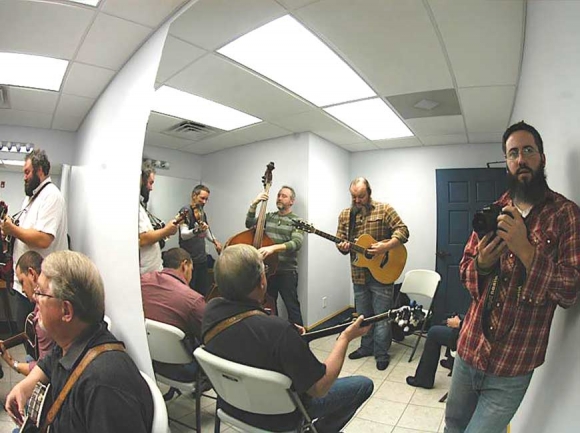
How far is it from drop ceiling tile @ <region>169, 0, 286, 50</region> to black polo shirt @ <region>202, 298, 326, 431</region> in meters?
0.86

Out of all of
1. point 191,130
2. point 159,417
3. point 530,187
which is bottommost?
point 159,417

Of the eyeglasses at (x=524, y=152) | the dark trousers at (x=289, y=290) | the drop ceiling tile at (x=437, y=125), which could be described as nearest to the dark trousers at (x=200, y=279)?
the dark trousers at (x=289, y=290)

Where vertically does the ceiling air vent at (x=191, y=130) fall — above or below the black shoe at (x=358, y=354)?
above

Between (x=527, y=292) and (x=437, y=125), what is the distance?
0.33 metres

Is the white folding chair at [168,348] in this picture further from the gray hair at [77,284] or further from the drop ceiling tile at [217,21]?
the drop ceiling tile at [217,21]

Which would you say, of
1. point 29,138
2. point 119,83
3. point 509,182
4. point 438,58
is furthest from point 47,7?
point 509,182

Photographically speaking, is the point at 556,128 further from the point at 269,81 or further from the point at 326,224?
the point at 269,81

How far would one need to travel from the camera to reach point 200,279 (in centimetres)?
95

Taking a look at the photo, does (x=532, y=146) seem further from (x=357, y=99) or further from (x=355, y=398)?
(x=355, y=398)

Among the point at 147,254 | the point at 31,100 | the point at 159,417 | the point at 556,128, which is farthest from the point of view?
the point at 31,100

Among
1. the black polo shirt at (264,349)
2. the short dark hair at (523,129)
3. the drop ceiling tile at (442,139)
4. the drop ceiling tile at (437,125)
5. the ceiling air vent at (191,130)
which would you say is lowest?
the black polo shirt at (264,349)

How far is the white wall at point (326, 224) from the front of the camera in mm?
664

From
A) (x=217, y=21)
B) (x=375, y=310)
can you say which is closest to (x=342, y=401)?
(x=375, y=310)

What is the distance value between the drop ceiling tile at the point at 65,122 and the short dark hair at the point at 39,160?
0.12 m
